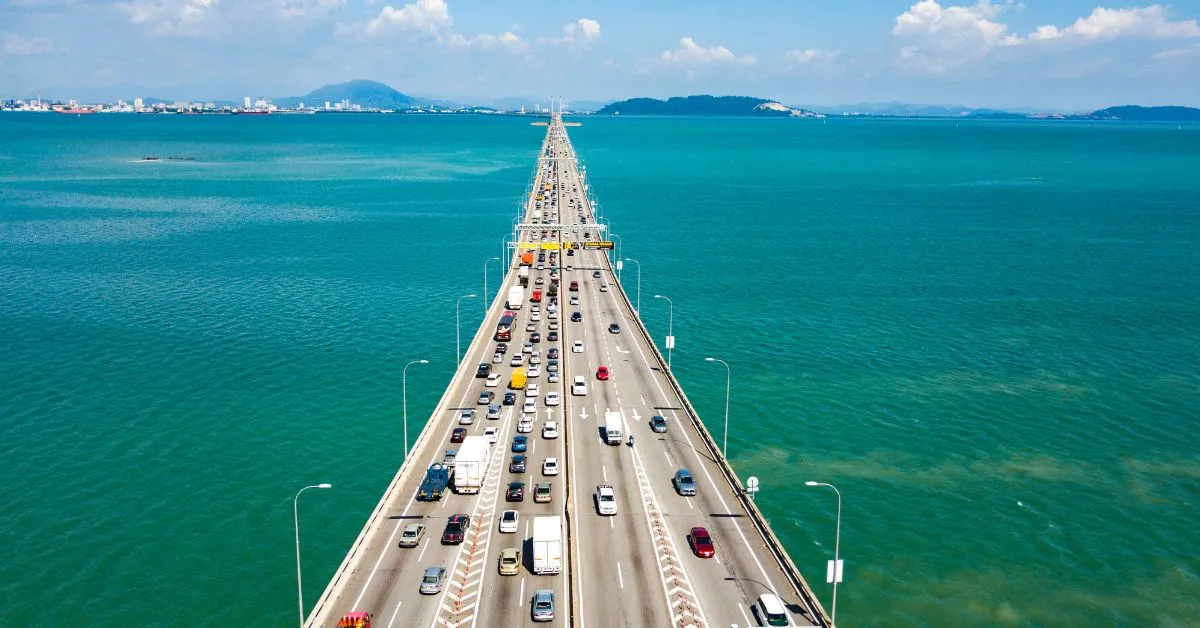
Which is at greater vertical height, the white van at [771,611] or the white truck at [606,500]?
the white truck at [606,500]

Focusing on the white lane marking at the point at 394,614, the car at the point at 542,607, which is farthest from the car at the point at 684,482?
the white lane marking at the point at 394,614

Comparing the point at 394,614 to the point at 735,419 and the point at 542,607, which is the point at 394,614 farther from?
the point at 735,419

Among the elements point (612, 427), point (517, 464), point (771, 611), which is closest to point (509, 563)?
point (517, 464)

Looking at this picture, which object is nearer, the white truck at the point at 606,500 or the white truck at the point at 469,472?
the white truck at the point at 606,500

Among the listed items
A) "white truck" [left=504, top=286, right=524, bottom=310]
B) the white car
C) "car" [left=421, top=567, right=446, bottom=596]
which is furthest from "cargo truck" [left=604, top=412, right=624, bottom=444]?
"white truck" [left=504, top=286, right=524, bottom=310]

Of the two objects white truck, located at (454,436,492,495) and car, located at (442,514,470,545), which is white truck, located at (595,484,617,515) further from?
car, located at (442,514,470,545)

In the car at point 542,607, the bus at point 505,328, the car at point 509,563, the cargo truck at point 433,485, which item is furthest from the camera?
the bus at point 505,328

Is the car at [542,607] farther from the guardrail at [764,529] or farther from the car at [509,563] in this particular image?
the guardrail at [764,529]
